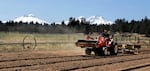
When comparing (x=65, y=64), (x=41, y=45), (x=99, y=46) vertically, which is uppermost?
Answer: (x=99, y=46)

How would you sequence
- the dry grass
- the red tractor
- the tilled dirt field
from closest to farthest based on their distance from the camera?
the tilled dirt field < the red tractor < the dry grass

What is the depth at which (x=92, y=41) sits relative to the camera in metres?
29.6

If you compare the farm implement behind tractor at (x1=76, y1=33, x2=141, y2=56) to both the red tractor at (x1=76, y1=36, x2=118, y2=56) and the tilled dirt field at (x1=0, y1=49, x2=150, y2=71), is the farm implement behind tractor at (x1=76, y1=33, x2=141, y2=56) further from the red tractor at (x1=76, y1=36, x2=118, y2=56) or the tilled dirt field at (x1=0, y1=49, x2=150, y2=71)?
the tilled dirt field at (x1=0, y1=49, x2=150, y2=71)

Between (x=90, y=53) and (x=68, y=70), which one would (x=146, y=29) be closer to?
(x=90, y=53)

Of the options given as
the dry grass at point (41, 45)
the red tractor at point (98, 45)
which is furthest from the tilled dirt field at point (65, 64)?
the dry grass at point (41, 45)

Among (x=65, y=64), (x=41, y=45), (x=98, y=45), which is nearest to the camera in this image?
(x=65, y=64)

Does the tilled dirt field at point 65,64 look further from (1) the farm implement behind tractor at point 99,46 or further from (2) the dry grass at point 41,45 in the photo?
(2) the dry grass at point 41,45

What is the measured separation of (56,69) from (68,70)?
0.58 metres

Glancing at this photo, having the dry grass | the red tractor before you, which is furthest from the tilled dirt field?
the dry grass

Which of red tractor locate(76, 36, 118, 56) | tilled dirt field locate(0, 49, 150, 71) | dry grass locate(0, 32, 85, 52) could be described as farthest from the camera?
dry grass locate(0, 32, 85, 52)

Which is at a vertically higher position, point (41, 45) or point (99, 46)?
point (99, 46)

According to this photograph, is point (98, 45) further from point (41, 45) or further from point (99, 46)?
point (41, 45)

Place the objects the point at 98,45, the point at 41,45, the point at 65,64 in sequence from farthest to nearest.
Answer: the point at 41,45 → the point at 98,45 → the point at 65,64

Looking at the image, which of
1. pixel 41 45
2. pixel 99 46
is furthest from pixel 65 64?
pixel 41 45
